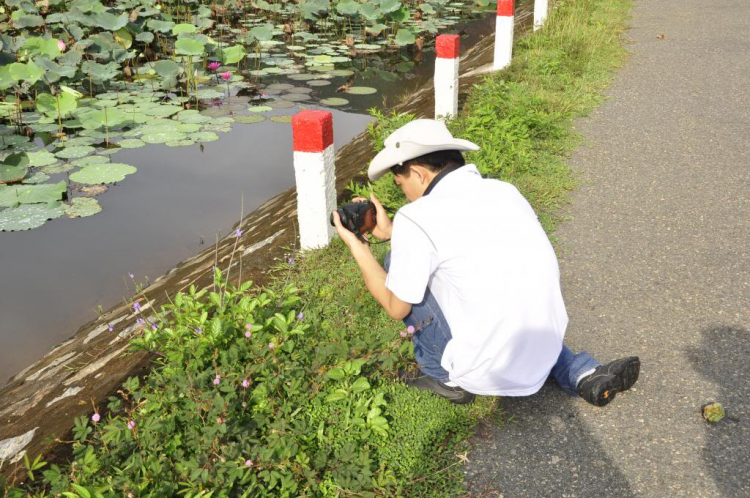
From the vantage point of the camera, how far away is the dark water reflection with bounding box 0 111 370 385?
4312mm

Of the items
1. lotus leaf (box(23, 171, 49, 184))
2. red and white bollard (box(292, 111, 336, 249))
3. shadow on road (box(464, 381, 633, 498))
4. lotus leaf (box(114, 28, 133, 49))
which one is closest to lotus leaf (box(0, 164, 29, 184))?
lotus leaf (box(23, 171, 49, 184))

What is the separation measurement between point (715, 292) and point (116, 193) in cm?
442

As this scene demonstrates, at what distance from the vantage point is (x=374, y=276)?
8.04 ft

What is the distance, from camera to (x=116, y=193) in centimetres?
545

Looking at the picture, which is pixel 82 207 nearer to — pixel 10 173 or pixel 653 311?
pixel 10 173

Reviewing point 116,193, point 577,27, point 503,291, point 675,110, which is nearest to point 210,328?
point 503,291

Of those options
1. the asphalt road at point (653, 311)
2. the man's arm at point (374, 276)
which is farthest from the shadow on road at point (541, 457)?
the man's arm at point (374, 276)

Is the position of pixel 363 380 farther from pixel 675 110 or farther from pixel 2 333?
pixel 675 110

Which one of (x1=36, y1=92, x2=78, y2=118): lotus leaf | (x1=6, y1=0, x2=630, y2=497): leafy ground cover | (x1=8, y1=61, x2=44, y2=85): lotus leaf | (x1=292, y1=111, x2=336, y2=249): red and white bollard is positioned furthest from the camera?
(x1=36, y1=92, x2=78, y2=118): lotus leaf

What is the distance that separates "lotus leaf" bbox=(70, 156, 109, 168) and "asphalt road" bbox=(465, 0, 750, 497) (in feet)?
12.7

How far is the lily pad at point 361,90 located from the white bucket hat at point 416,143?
566cm

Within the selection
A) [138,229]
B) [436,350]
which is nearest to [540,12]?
[138,229]

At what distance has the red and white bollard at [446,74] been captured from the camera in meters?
5.15

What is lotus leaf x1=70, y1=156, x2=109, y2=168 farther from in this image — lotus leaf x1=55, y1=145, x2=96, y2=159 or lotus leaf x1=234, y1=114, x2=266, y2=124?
lotus leaf x1=234, y1=114, x2=266, y2=124
